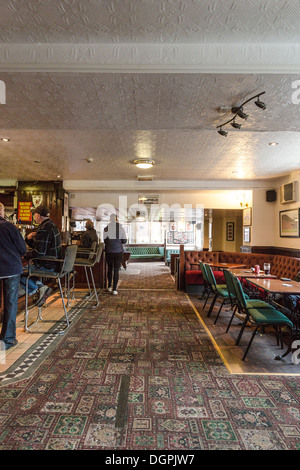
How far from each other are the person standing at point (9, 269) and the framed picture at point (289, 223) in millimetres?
6049

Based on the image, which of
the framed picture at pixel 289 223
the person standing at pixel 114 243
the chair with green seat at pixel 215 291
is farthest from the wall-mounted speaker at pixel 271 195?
the person standing at pixel 114 243

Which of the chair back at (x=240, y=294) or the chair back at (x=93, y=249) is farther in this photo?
the chair back at (x=93, y=249)

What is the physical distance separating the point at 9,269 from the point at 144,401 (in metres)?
1.99

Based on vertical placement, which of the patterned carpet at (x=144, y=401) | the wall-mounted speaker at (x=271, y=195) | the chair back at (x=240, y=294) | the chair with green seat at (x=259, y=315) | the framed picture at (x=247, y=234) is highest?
the wall-mounted speaker at (x=271, y=195)

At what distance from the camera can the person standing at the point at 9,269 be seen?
9.95 feet

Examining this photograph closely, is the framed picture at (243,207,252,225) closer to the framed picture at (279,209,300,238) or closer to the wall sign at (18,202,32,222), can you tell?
the framed picture at (279,209,300,238)

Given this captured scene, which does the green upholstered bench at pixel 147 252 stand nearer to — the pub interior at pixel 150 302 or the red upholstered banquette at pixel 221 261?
the red upholstered banquette at pixel 221 261

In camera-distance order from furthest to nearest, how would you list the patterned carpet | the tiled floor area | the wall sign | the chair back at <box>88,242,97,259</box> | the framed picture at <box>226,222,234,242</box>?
1. the framed picture at <box>226,222,234,242</box>
2. the wall sign
3. the chair back at <box>88,242,97,259</box>
4. the tiled floor area
5. the patterned carpet

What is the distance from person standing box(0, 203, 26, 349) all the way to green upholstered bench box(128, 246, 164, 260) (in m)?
10.7

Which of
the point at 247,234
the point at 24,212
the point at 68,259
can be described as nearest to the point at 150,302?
the point at 68,259

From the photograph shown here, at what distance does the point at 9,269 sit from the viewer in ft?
10.0

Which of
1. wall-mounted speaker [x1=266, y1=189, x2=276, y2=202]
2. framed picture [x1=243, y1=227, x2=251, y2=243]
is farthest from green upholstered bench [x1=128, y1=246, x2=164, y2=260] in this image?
wall-mounted speaker [x1=266, y1=189, x2=276, y2=202]

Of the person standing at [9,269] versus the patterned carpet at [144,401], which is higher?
the person standing at [9,269]

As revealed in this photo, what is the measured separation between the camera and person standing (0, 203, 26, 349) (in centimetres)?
303
